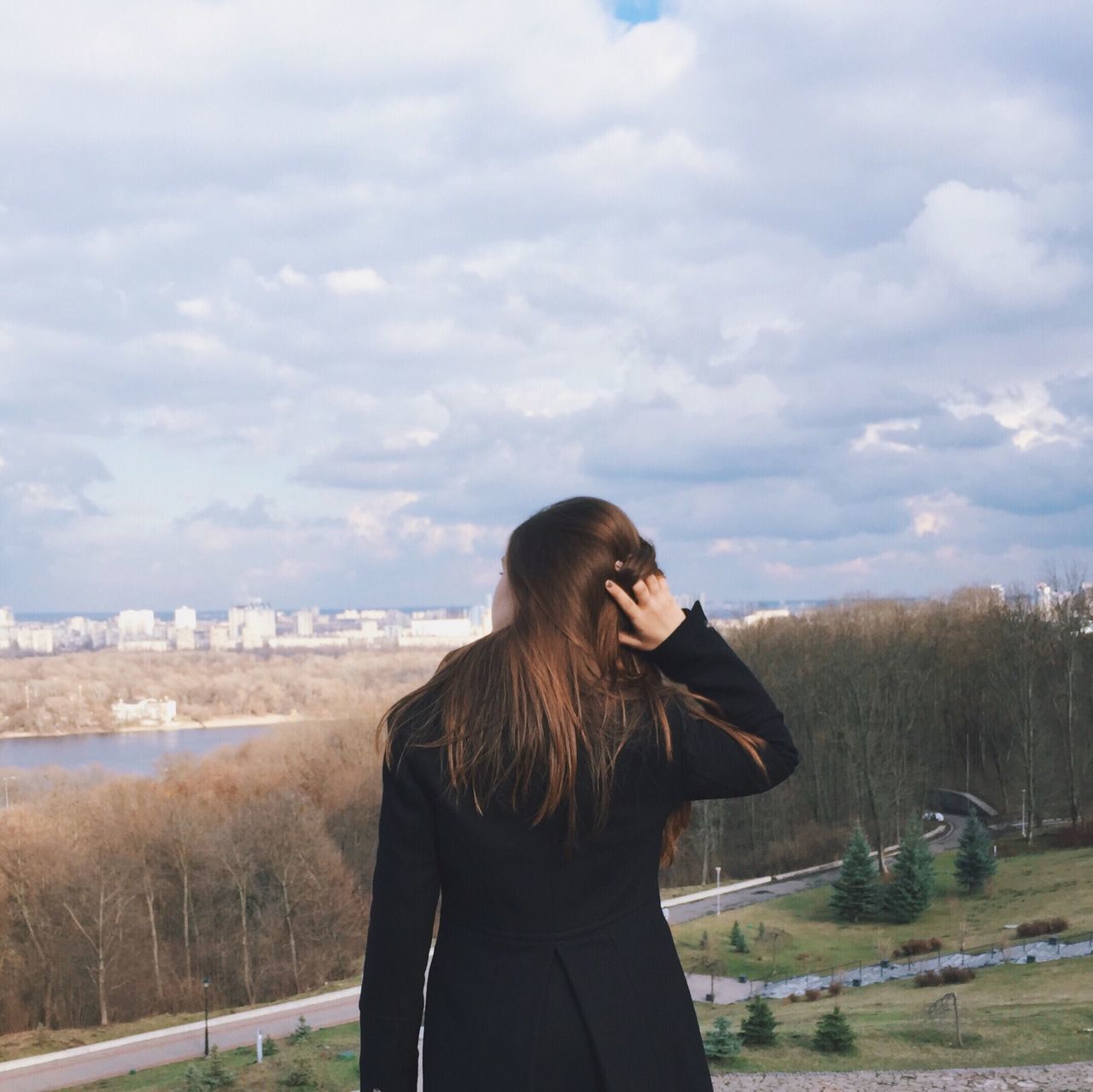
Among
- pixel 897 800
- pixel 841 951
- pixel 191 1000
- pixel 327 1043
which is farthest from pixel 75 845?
pixel 897 800

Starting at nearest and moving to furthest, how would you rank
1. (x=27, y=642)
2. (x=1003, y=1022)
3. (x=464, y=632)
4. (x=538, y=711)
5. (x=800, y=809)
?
(x=538, y=711) < (x=1003, y=1022) < (x=800, y=809) < (x=27, y=642) < (x=464, y=632)

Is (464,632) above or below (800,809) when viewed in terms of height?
above

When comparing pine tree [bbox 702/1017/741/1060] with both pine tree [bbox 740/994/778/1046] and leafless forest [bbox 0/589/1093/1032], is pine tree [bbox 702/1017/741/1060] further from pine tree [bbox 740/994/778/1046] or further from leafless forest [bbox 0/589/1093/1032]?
leafless forest [bbox 0/589/1093/1032]

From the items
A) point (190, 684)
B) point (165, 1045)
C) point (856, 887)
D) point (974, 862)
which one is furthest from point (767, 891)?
point (190, 684)

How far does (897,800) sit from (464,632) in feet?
224

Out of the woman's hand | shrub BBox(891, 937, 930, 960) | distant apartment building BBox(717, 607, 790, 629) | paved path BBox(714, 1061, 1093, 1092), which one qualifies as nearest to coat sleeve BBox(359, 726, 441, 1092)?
the woman's hand

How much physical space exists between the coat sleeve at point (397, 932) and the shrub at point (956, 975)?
517 inches

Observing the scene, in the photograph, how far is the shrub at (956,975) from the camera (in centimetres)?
1285

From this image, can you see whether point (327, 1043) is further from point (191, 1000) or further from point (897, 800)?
point (897, 800)

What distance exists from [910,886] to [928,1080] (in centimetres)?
1348

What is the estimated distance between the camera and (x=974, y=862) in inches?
792

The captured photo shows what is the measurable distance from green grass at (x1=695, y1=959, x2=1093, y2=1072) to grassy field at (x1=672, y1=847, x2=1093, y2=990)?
459 cm

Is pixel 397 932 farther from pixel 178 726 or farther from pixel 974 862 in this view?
pixel 178 726

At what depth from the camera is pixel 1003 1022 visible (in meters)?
9.41
